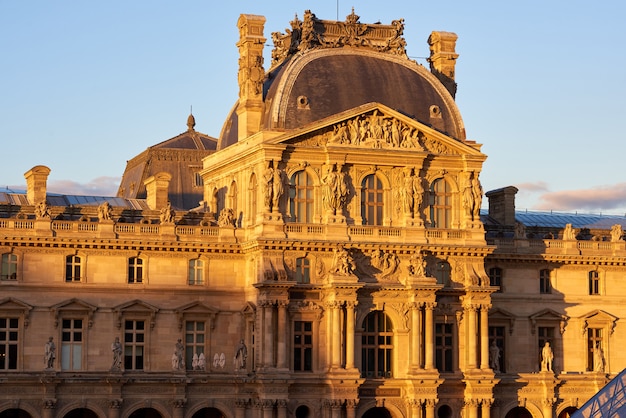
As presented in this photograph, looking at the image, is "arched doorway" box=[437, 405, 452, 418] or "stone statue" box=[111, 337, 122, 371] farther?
"arched doorway" box=[437, 405, 452, 418]

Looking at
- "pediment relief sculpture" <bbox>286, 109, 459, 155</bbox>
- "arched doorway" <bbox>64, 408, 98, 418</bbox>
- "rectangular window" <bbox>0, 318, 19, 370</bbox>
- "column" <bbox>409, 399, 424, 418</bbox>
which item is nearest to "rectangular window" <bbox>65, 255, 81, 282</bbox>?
"rectangular window" <bbox>0, 318, 19, 370</bbox>

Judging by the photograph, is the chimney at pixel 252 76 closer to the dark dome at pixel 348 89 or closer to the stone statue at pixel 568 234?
the dark dome at pixel 348 89

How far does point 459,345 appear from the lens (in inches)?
3565

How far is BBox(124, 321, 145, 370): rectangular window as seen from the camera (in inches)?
3450

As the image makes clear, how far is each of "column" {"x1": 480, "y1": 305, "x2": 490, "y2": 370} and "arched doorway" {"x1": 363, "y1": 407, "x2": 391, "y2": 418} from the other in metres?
5.48

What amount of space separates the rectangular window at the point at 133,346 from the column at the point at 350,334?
1031 cm

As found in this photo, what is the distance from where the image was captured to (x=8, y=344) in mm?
85438

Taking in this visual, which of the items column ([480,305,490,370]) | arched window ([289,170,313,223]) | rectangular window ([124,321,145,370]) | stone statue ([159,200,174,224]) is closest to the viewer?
rectangular window ([124,321,145,370])

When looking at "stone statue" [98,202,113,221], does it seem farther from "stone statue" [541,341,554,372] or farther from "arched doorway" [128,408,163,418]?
"stone statue" [541,341,554,372]

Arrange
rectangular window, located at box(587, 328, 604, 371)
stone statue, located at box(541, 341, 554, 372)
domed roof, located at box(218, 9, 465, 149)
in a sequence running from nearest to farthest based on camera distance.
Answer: domed roof, located at box(218, 9, 465, 149) < stone statue, located at box(541, 341, 554, 372) < rectangular window, located at box(587, 328, 604, 371)

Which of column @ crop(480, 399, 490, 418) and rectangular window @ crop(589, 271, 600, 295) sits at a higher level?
rectangular window @ crop(589, 271, 600, 295)

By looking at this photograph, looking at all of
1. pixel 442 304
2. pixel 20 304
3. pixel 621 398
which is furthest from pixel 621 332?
pixel 20 304

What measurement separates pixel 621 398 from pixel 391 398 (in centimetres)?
1441

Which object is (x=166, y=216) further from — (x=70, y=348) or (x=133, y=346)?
(x=70, y=348)
